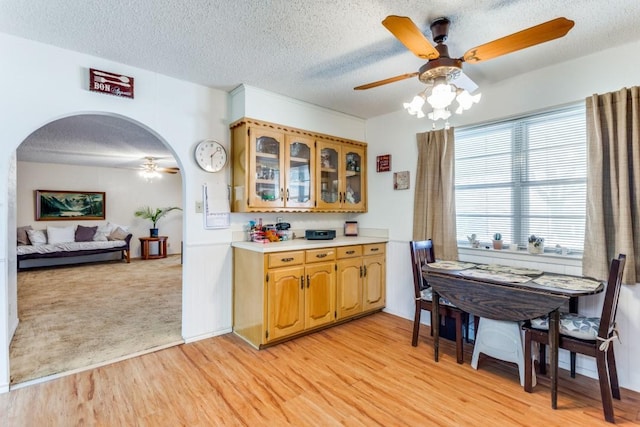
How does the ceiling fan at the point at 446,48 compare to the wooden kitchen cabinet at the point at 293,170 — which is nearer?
the ceiling fan at the point at 446,48

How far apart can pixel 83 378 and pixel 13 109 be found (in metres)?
1.92

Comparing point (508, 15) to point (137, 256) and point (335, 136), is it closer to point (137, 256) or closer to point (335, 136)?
point (335, 136)

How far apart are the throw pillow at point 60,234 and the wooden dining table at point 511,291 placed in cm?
739

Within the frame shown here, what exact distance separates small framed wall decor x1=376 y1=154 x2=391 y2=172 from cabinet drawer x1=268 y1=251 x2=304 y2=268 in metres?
1.55

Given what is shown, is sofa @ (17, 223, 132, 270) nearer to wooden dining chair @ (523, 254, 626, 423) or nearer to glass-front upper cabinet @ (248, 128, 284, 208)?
glass-front upper cabinet @ (248, 128, 284, 208)

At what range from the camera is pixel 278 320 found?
271 centimetres

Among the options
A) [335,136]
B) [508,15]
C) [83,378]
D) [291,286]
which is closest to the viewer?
[508,15]

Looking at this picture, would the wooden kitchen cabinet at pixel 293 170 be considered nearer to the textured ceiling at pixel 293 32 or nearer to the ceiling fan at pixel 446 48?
the textured ceiling at pixel 293 32

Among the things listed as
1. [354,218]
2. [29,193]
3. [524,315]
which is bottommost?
[524,315]

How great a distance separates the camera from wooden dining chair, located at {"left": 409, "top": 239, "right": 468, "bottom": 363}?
248 cm

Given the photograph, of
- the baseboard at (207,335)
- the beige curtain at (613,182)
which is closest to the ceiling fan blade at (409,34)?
the beige curtain at (613,182)

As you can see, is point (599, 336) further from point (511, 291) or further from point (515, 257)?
point (515, 257)

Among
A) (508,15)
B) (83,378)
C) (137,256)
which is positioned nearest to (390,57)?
(508,15)

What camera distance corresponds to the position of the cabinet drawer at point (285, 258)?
105 inches
